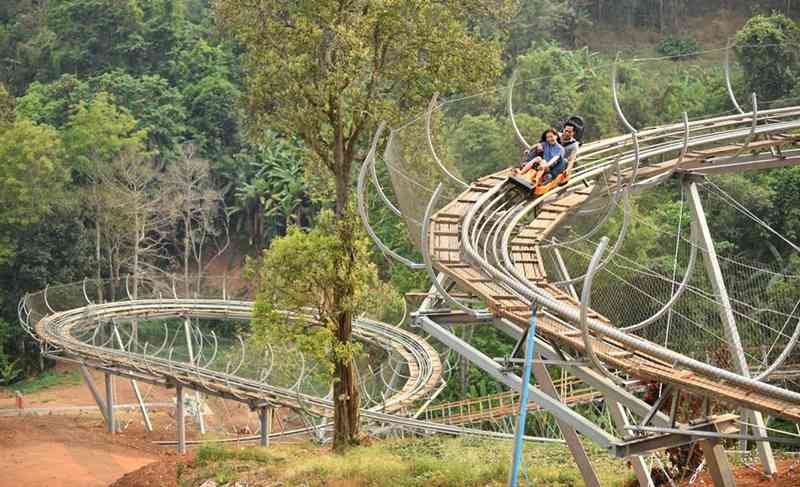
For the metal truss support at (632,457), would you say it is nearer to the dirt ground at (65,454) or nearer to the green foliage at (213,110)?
the dirt ground at (65,454)

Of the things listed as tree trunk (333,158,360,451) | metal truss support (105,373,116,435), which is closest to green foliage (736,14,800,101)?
tree trunk (333,158,360,451)

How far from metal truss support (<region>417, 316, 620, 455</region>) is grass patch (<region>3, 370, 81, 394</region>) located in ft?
93.3

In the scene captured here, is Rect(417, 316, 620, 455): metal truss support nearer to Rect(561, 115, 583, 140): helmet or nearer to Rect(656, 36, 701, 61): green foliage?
Rect(561, 115, 583, 140): helmet

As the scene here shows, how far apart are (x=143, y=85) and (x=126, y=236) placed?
7190 mm

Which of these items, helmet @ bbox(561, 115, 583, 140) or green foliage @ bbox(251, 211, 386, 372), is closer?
helmet @ bbox(561, 115, 583, 140)

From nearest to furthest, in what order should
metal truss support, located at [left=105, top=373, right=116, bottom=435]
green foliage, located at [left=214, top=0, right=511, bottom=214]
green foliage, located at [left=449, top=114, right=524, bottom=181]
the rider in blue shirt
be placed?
the rider in blue shirt → green foliage, located at [left=449, top=114, right=524, bottom=181] → green foliage, located at [left=214, top=0, right=511, bottom=214] → metal truss support, located at [left=105, top=373, right=116, bottom=435]

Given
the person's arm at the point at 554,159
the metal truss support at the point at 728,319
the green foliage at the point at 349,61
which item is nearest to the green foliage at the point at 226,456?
the green foliage at the point at 349,61

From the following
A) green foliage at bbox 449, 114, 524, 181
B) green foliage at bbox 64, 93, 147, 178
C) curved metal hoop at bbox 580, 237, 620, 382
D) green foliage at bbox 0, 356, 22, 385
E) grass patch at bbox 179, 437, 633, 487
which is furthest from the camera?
green foliage at bbox 64, 93, 147, 178

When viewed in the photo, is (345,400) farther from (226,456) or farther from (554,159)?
(554,159)

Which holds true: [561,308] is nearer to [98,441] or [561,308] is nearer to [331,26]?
[331,26]

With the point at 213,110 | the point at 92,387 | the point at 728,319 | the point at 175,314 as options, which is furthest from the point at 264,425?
the point at 213,110

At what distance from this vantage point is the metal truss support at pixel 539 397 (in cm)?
1072

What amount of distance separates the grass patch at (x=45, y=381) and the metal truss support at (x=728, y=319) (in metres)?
27.6

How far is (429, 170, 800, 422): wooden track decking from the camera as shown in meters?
10.2
